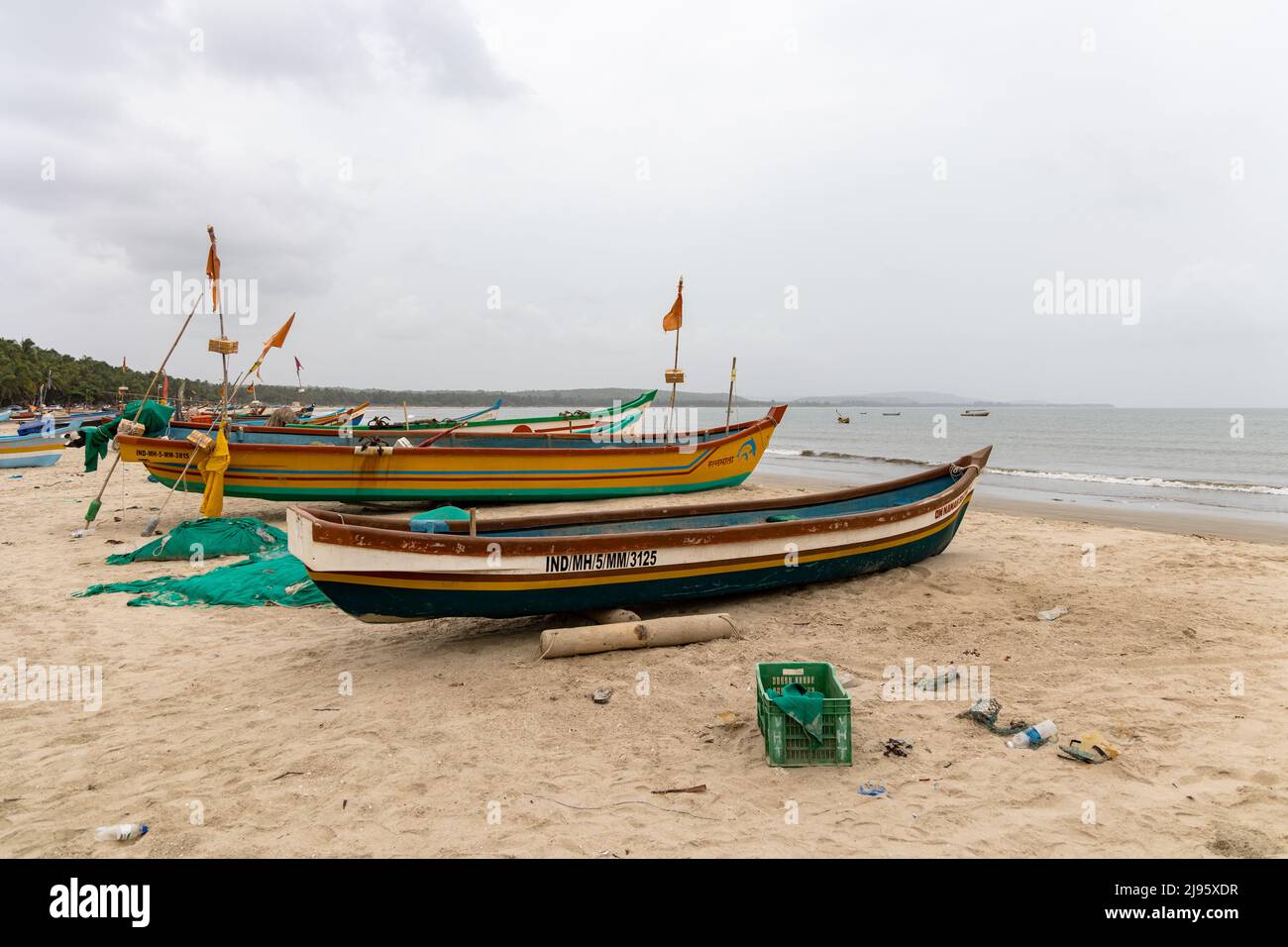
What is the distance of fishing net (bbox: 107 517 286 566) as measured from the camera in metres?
9.57

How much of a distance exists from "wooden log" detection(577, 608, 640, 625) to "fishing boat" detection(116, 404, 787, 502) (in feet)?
24.2

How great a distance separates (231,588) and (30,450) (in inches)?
823

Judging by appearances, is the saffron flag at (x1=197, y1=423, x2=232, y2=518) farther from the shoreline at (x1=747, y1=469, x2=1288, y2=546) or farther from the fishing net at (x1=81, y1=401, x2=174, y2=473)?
the shoreline at (x1=747, y1=469, x2=1288, y2=546)

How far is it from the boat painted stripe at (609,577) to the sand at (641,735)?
18.9 inches

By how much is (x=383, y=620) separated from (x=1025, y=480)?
2321 centimetres

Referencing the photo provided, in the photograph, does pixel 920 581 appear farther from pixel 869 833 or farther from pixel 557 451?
pixel 557 451

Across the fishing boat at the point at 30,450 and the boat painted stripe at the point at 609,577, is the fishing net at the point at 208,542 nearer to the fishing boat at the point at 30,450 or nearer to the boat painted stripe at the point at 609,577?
the boat painted stripe at the point at 609,577

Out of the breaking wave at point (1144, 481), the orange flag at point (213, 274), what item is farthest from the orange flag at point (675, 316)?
the breaking wave at point (1144, 481)

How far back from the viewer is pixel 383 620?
5.68 metres

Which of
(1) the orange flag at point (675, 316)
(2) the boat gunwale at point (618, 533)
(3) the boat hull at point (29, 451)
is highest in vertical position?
(1) the orange flag at point (675, 316)

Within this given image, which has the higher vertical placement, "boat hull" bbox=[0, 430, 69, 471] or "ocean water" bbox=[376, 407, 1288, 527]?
"boat hull" bbox=[0, 430, 69, 471]

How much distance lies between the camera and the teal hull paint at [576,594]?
5504 mm

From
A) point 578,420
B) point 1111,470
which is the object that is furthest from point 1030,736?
point 1111,470

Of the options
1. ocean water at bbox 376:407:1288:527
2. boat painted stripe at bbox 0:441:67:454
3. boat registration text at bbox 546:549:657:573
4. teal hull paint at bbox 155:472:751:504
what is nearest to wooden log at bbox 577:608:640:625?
boat registration text at bbox 546:549:657:573
